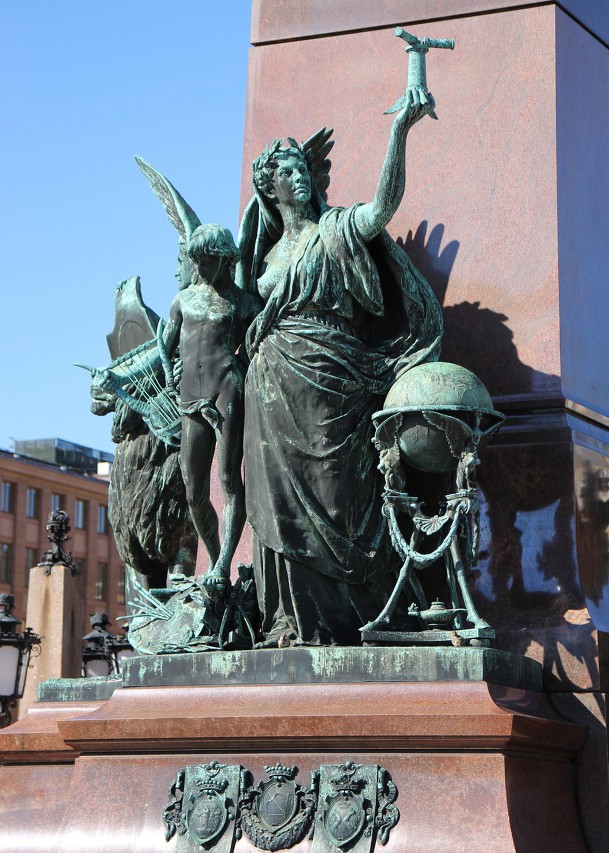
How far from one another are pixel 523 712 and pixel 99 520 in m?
76.0

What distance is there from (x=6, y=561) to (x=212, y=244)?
73164mm

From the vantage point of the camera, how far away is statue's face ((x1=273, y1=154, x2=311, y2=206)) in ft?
36.3

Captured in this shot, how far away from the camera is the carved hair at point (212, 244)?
10.9m

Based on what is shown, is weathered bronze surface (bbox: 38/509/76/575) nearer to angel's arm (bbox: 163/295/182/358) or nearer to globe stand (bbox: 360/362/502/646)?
angel's arm (bbox: 163/295/182/358)

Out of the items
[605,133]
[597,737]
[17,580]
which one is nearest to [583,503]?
[597,737]

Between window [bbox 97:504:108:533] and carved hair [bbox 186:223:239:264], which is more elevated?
window [bbox 97:504:108:533]

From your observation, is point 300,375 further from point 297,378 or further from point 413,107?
point 413,107

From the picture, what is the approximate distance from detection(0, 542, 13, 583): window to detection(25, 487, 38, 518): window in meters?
1.69

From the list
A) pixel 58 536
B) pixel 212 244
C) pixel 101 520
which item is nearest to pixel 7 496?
pixel 101 520

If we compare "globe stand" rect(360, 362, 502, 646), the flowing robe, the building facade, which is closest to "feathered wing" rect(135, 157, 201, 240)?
the flowing robe

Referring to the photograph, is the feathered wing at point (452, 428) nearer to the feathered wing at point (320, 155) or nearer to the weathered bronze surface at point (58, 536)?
the feathered wing at point (320, 155)

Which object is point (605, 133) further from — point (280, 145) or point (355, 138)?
point (280, 145)

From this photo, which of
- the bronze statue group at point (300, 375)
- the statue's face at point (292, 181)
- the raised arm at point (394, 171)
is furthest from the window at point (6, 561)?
the raised arm at point (394, 171)

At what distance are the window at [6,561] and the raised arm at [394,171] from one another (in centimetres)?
7256
